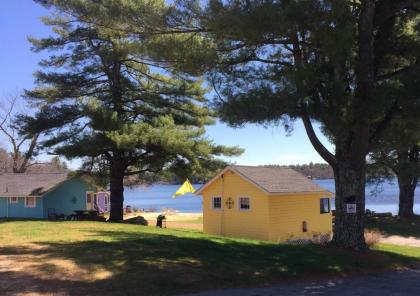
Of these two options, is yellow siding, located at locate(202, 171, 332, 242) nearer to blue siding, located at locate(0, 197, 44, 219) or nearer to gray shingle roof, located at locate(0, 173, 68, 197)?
gray shingle roof, located at locate(0, 173, 68, 197)

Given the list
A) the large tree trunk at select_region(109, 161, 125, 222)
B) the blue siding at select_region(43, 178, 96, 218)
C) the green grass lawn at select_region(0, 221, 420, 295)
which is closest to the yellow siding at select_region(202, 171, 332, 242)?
the large tree trunk at select_region(109, 161, 125, 222)

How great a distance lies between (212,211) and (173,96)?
7911 millimetres

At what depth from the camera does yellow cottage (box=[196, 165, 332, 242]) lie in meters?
30.1

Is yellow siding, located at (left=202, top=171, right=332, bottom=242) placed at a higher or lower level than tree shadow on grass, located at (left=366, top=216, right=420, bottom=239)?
higher

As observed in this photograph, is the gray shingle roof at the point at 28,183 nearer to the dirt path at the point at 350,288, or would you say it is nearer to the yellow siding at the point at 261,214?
the yellow siding at the point at 261,214

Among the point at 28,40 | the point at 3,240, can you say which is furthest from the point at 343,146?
the point at 28,40

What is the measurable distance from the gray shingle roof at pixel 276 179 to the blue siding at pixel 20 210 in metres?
15.8

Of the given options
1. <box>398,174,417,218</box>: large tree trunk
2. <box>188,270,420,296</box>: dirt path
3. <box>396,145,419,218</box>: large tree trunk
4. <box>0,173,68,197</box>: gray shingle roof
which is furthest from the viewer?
<box>398,174,417,218</box>: large tree trunk

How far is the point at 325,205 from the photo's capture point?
112 ft

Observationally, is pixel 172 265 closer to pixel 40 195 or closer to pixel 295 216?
pixel 295 216

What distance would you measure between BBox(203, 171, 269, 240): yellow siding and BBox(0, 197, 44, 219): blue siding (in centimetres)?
1304

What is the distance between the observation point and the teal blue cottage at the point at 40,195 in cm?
3925

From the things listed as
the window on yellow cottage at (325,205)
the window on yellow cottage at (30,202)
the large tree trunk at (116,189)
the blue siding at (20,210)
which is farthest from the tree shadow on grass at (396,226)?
the window on yellow cottage at (30,202)

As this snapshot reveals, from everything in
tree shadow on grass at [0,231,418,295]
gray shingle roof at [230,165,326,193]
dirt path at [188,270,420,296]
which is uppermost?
gray shingle roof at [230,165,326,193]
